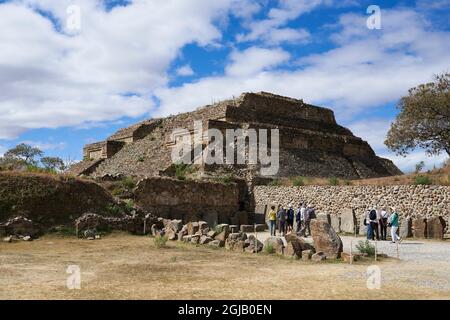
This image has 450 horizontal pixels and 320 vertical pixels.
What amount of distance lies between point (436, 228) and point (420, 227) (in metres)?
0.62

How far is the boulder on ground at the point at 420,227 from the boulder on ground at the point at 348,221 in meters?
2.90

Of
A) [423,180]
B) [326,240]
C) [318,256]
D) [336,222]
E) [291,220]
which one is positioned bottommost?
[318,256]

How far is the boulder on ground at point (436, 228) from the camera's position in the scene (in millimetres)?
19531

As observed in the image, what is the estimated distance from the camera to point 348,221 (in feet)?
74.4

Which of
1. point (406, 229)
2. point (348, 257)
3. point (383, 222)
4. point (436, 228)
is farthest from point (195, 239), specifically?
point (436, 228)

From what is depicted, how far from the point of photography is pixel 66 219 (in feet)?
67.1

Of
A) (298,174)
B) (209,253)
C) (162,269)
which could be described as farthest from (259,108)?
(162,269)

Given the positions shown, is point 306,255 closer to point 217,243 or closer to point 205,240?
point 217,243

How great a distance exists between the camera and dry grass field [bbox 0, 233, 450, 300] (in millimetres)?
8758

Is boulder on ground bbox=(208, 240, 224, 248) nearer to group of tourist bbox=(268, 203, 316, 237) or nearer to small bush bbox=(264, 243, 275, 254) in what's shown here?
small bush bbox=(264, 243, 275, 254)

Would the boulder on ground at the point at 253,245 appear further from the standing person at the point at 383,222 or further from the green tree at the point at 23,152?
the green tree at the point at 23,152

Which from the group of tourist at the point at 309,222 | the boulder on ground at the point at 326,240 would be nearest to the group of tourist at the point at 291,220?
the group of tourist at the point at 309,222

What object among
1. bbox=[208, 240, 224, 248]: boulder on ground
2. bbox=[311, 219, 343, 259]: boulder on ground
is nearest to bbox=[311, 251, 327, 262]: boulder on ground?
bbox=[311, 219, 343, 259]: boulder on ground
